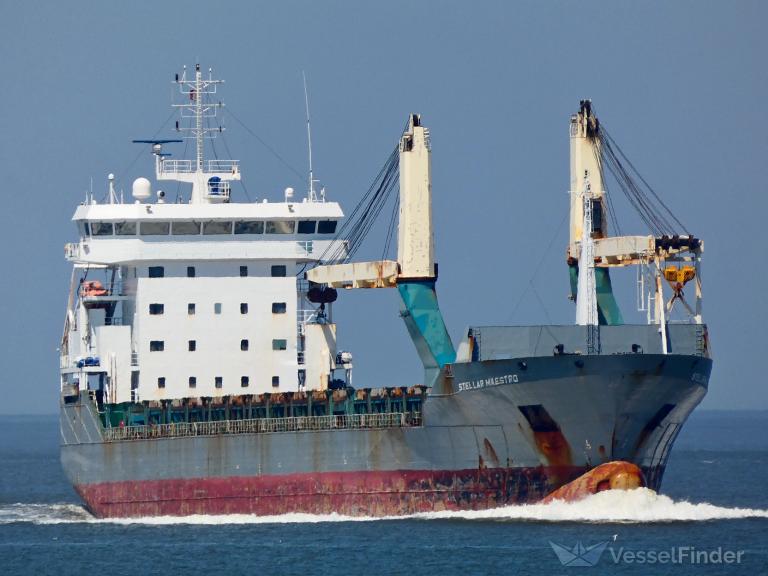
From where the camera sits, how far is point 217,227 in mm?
47938

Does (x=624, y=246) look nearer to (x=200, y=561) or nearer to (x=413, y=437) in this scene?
(x=413, y=437)

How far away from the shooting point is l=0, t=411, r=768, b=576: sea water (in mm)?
35625

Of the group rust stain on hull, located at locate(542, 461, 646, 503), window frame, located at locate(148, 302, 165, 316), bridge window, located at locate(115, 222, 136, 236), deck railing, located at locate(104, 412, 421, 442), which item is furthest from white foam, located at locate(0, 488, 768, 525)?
bridge window, located at locate(115, 222, 136, 236)

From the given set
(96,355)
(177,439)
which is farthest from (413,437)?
(96,355)

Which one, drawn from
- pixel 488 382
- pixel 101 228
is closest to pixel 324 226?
pixel 101 228

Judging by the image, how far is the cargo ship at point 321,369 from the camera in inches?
1580

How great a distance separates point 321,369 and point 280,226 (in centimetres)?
396

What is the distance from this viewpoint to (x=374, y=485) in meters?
42.2

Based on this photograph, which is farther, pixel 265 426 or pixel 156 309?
pixel 156 309

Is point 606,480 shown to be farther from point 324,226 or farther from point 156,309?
point 156,309

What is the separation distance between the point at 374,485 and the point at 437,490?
1628 millimetres

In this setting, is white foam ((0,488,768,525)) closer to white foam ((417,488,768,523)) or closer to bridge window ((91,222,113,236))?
white foam ((417,488,768,523))

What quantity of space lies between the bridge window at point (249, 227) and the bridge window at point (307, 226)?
102 centimetres

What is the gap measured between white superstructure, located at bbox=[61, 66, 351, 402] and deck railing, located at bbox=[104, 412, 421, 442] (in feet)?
4.02
